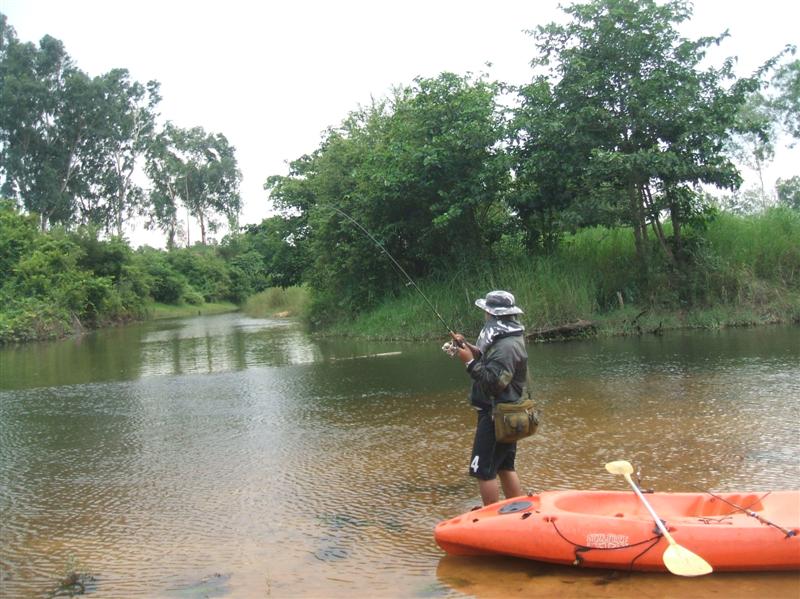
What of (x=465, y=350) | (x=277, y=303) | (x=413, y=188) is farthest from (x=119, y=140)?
(x=465, y=350)

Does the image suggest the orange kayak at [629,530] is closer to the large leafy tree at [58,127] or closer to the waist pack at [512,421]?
the waist pack at [512,421]

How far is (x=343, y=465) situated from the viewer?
6766 millimetres

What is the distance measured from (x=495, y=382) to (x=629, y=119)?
12.9 metres

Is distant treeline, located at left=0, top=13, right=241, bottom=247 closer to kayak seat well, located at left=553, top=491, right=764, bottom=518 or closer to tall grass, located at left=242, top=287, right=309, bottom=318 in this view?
tall grass, located at left=242, top=287, right=309, bottom=318

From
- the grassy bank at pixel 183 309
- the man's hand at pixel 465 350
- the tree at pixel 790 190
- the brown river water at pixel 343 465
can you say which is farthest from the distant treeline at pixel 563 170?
the grassy bank at pixel 183 309

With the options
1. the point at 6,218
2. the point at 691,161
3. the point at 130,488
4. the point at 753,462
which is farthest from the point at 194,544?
the point at 6,218

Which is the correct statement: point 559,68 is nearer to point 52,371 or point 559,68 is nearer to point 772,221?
point 772,221

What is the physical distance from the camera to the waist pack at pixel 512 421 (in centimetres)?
457

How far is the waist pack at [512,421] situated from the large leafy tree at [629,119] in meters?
11.8

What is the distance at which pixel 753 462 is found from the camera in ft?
19.6

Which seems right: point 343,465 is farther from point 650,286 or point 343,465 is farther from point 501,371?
point 650,286

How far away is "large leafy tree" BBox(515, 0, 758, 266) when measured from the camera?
15.6 m

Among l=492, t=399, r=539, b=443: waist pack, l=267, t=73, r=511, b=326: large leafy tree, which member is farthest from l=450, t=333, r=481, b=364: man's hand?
l=267, t=73, r=511, b=326: large leafy tree

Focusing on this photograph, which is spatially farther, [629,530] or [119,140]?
[119,140]
